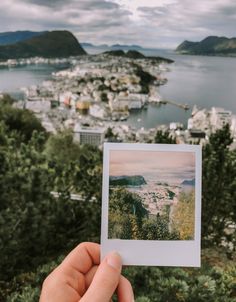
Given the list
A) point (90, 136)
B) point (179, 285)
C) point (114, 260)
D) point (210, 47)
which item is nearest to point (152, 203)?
point (114, 260)

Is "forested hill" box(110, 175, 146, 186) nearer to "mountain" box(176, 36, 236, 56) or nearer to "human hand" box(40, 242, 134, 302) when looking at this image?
"human hand" box(40, 242, 134, 302)

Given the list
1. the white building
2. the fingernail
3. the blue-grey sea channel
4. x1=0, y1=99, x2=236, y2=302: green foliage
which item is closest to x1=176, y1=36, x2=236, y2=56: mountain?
the blue-grey sea channel

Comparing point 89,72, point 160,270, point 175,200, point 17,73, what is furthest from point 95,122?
point 175,200

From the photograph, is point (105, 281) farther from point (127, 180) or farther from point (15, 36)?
point (15, 36)

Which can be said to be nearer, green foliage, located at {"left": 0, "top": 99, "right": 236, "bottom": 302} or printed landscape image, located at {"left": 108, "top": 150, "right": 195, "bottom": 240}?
printed landscape image, located at {"left": 108, "top": 150, "right": 195, "bottom": 240}

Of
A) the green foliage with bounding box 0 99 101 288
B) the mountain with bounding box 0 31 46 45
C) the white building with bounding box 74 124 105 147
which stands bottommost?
the green foliage with bounding box 0 99 101 288

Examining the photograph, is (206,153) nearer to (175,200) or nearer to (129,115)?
(129,115)
